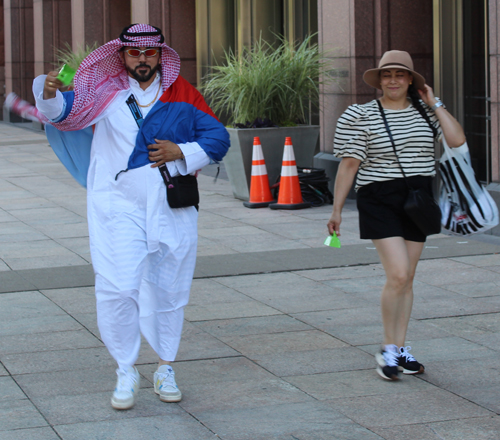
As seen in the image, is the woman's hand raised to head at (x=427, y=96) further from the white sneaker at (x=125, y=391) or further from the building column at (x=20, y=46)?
the building column at (x=20, y=46)

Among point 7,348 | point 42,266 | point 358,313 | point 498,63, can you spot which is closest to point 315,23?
point 498,63

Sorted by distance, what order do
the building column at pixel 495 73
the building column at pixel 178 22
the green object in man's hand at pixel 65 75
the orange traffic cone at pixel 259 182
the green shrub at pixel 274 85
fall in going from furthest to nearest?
the building column at pixel 178 22, the green shrub at pixel 274 85, the orange traffic cone at pixel 259 182, the building column at pixel 495 73, the green object in man's hand at pixel 65 75

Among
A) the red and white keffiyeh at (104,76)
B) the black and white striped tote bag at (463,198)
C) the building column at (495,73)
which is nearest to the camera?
the red and white keffiyeh at (104,76)

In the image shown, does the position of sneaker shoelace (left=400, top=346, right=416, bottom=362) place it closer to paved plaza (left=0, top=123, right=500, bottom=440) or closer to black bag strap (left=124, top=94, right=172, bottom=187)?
paved plaza (left=0, top=123, right=500, bottom=440)

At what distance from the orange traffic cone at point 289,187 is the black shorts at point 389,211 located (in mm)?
6170

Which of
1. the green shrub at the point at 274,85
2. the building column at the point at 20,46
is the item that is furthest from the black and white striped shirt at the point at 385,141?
the building column at the point at 20,46

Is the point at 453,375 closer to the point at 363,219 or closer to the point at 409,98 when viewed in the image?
the point at 363,219

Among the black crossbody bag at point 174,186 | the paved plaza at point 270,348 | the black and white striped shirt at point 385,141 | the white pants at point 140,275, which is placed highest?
the black and white striped shirt at point 385,141

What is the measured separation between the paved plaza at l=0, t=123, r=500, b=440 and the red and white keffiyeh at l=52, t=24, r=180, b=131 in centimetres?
149

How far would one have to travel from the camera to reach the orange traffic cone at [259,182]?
11351 millimetres

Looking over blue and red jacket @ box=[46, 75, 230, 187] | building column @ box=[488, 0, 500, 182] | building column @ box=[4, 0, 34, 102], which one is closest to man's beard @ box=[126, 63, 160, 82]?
blue and red jacket @ box=[46, 75, 230, 187]

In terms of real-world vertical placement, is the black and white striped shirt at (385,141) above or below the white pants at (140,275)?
above

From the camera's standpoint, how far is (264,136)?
38.9 ft

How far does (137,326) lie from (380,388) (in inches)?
53.3
